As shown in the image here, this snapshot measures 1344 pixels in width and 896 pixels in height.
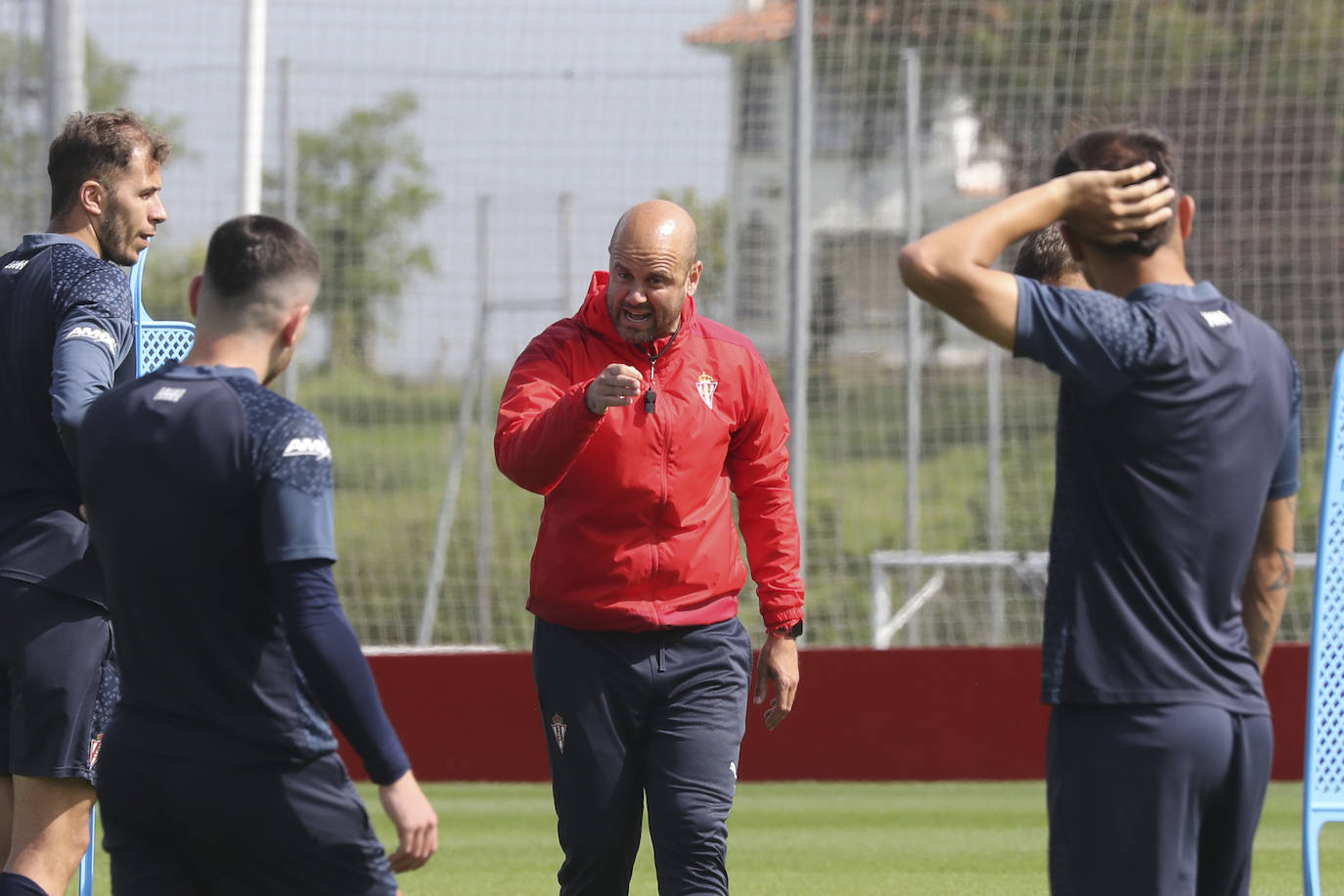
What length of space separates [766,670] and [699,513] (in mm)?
510

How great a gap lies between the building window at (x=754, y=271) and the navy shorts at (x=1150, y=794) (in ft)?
21.8

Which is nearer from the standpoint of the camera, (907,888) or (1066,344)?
(1066,344)

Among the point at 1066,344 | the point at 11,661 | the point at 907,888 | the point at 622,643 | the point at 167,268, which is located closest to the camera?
the point at 1066,344

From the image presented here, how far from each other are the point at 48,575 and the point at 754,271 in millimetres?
5996

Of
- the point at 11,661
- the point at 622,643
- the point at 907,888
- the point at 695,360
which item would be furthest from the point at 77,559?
the point at 907,888

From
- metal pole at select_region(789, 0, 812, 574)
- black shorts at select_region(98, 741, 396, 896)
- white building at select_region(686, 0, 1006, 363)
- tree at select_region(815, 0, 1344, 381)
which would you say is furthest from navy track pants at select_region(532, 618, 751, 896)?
tree at select_region(815, 0, 1344, 381)

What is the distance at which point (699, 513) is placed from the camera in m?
4.28

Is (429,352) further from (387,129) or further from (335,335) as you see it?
(387,129)

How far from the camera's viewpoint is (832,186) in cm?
964

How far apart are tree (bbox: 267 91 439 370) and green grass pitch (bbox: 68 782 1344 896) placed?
118 inches

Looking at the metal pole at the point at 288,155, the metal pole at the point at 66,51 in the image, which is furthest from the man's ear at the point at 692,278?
the metal pole at the point at 66,51

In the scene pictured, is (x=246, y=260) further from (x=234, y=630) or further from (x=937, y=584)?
(x=937, y=584)

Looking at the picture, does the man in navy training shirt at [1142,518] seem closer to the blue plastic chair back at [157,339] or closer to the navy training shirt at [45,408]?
the navy training shirt at [45,408]

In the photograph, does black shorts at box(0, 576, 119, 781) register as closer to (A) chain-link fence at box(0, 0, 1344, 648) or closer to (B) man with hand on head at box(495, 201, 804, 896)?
(B) man with hand on head at box(495, 201, 804, 896)
